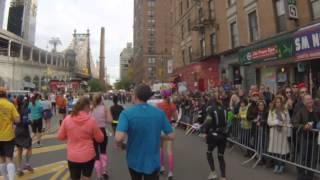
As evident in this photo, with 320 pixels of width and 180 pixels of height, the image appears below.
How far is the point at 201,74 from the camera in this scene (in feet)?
120

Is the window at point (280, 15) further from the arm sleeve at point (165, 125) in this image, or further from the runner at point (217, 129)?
the arm sleeve at point (165, 125)

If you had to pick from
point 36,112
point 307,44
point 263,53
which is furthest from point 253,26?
point 36,112

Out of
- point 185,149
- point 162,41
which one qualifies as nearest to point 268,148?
point 185,149

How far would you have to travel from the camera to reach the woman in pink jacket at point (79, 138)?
6.08 m

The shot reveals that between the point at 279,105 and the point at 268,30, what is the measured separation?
46.2 ft

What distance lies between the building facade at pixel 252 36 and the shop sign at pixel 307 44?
61 cm

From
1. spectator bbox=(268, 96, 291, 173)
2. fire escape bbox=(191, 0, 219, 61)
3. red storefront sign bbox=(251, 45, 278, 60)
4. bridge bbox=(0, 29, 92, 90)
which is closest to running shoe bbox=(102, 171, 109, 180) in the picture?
spectator bbox=(268, 96, 291, 173)

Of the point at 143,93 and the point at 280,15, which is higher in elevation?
the point at 280,15

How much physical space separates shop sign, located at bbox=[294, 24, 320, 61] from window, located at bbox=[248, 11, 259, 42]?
684 cm

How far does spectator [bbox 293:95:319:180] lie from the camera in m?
8.73

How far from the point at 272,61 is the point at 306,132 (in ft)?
42.3

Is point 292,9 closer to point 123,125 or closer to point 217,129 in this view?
point 217,129

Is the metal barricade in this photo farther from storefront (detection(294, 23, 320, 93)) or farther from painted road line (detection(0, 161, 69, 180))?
storefront (detection(294, 23, 320, 93))

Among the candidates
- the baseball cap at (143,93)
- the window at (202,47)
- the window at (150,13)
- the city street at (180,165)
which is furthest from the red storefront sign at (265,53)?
the window at (150,13)
